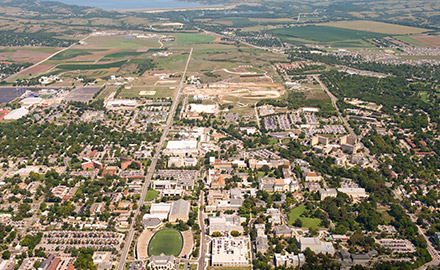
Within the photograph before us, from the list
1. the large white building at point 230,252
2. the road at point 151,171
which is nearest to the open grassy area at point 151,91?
the road at point 151,171

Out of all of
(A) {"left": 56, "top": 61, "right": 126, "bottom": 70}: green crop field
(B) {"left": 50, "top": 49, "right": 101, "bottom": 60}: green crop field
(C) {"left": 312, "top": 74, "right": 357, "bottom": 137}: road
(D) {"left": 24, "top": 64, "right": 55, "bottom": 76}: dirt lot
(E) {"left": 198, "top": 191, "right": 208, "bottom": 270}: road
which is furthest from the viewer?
(B) {"left": 50, "top": 49, "right": 101, "bottom": 60}: green crop field

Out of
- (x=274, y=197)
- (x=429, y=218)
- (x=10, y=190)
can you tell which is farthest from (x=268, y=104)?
(x=10, y=190)

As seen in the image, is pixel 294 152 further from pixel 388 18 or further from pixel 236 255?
pixel 388 18

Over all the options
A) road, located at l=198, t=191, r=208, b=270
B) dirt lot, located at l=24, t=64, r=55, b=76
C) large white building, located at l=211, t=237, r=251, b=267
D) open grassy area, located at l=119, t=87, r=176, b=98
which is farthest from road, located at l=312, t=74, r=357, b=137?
dirt lot, located at l=24, t=64, r=55, b=76

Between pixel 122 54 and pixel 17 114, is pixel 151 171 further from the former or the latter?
pixel 122 54

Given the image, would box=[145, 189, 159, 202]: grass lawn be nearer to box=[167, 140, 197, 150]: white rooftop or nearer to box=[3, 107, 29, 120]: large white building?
box=[167, 140, 197, 150]: white rooftop

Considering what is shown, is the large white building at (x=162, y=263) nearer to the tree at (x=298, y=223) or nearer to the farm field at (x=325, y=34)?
the tree at (x=298, y=223)
